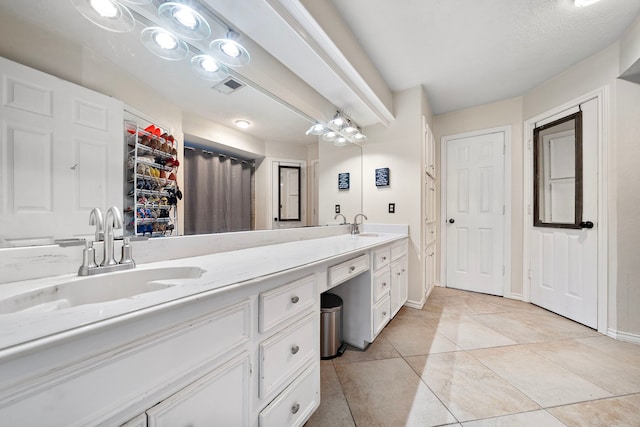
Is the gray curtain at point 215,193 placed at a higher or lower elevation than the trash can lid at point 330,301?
higher

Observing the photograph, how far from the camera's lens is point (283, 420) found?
97 cm

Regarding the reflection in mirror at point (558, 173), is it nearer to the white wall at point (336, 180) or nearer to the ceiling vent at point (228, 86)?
the white wall at point (336, 180)

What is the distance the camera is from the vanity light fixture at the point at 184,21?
1.06m

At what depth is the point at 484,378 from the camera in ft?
4.95

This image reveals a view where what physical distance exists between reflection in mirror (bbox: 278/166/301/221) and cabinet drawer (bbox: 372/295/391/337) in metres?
0.93

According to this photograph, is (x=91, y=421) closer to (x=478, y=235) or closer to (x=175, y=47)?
(x=175, y=47)

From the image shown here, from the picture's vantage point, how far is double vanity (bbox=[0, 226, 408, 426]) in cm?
44

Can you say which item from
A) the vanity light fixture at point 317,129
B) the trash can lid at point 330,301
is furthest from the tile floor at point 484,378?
the vanity light fixture at point 317,129

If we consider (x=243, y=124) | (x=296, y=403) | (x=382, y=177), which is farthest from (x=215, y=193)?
(x=382, y=177)

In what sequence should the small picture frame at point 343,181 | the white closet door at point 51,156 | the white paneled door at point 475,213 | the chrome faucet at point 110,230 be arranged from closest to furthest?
the white closet door at point 51,156
the chrome faucet at point 110,230
the small picture frame at point 343,181
the white paneled door at point 475,213

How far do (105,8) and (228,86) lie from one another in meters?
0.56

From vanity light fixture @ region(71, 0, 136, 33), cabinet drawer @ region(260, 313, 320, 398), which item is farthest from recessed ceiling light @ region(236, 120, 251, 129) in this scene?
cabinet drawer @ region(260, 313, 320, 398)

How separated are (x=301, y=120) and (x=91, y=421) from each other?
1.92m

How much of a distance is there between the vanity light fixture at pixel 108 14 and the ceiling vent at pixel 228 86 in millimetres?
419
